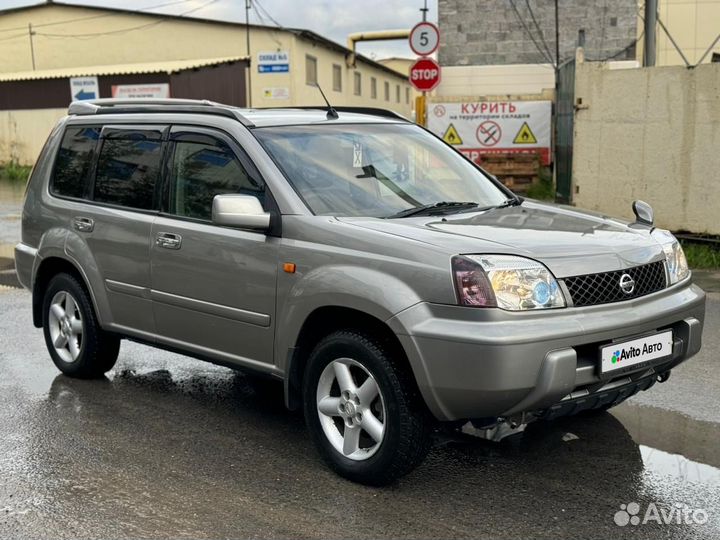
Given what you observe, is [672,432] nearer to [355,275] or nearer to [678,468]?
[678,468]

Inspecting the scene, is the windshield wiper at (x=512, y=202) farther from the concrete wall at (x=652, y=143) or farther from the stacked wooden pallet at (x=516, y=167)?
the stacked wooden pallet at (x=516, y=167)

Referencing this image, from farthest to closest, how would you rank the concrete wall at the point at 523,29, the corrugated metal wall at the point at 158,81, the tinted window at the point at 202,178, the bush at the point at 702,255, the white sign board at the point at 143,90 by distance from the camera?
the corrugated metal wall at the point at 158,81 → the white sign board at the point at 143,90 → the concrete wall at the point at 523,29 → the bush at the point at 702,255 → the tinted window at the point at 202,178

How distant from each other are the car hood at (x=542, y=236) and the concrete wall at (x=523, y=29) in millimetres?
20378

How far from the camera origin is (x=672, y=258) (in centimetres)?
441

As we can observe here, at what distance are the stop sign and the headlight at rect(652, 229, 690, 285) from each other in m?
9.63

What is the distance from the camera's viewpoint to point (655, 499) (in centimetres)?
388

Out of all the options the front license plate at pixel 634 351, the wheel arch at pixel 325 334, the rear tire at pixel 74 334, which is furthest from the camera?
the rear tire at pixel 74 334

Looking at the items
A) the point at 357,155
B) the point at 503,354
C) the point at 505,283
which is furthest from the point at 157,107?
the point at 503,354

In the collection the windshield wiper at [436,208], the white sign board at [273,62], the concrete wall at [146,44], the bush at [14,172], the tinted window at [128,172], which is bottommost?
the bush at [14,172]

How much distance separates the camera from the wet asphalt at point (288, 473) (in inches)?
144

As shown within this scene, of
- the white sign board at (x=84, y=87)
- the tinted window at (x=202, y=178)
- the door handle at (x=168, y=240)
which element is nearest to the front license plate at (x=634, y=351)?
the tinted window at (x=202, y=178)

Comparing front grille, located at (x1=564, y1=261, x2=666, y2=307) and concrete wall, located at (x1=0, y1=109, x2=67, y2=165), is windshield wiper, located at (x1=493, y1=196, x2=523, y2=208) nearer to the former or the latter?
front grille, located at (x1=564, y1=261, x2=666, y2=307)

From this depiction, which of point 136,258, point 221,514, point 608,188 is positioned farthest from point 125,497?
point 608,188

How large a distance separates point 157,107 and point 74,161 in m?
0.87
